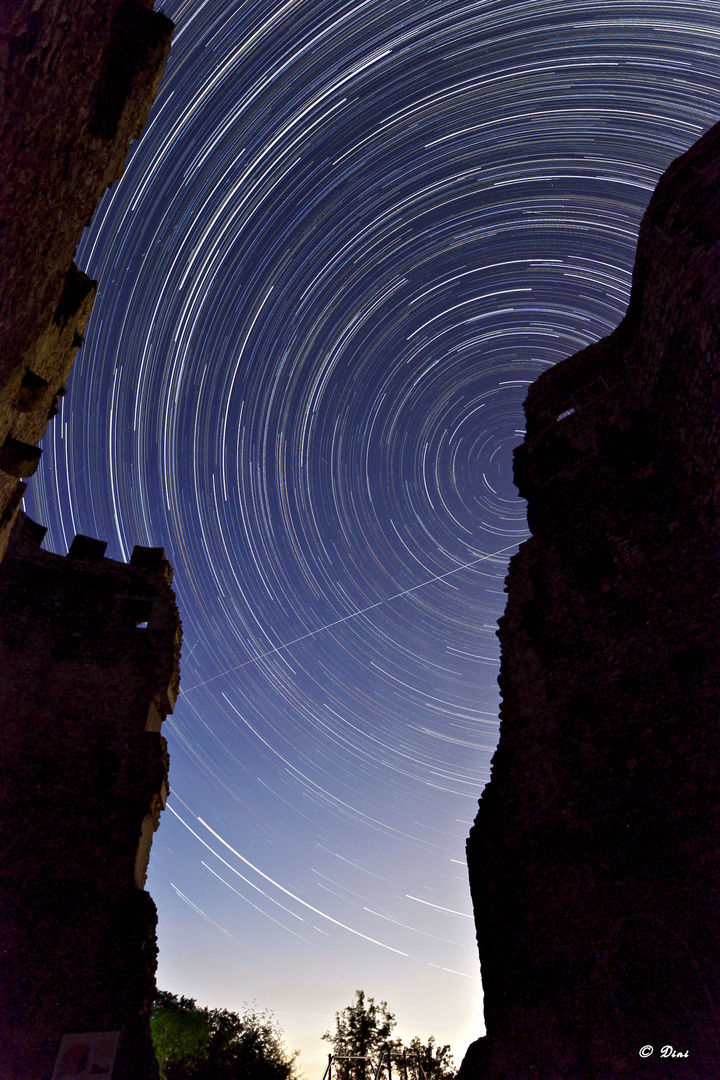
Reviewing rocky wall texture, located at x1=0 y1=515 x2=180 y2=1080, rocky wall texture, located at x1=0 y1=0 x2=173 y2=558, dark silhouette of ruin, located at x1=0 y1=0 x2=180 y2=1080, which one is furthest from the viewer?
rocky wall texture, located at x1=0 y1=515 x2=180 y2=1080

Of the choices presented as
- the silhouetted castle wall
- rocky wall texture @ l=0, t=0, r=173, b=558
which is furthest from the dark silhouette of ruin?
the silhouetted castle wall

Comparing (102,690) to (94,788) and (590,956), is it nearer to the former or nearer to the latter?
(94,788)

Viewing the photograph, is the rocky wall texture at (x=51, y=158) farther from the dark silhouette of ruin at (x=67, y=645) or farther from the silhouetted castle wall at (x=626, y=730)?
the silhouetted castle wall at (x=626, y=730)

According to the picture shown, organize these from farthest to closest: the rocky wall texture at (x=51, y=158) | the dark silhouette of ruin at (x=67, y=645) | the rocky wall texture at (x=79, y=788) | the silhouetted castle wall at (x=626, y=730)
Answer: the rocky wall texture at (x=79, y=788) → the silhouetted castle wall at (x=626, y=730) → the dark silhouette of ruin at (x=67, y=645) → the rocky wall texture at (x=51, y=158)

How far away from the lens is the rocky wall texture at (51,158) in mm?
3201

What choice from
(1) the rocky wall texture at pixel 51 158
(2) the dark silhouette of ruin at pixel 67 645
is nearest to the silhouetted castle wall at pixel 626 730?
(2) the dark silhouette of ruin at pixel 67 645

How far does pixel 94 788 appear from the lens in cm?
1004

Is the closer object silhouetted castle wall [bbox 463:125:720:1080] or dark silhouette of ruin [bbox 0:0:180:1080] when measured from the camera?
dark silhouette of ruin [bbox 0:0:180:1080]

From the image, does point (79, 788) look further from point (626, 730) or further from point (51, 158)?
point (51, 158)

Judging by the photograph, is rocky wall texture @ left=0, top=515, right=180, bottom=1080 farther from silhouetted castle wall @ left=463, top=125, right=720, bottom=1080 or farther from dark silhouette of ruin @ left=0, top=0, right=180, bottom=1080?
silhouetted castle wall @ left=463, top=125, right=720, bottom=1080

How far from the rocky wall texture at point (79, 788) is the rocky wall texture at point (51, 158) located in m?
6.92

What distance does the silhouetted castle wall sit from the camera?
247 inches

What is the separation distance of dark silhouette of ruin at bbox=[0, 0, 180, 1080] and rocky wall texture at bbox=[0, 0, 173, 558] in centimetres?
2

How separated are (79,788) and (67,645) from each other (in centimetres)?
290
